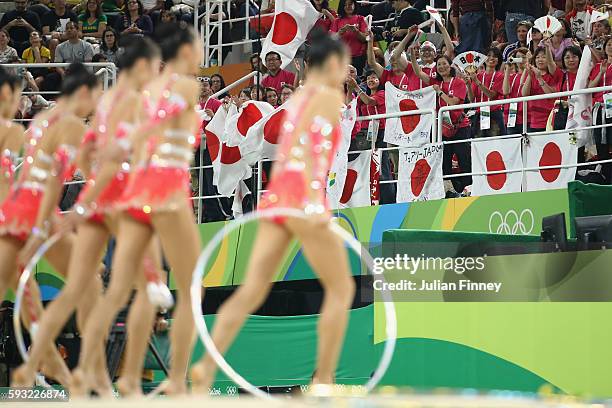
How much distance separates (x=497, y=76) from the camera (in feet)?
52.5

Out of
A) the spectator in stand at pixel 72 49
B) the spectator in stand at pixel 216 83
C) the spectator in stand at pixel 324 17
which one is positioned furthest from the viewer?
the spectator in stand at pixel 72 49

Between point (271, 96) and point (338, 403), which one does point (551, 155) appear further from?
point (338, 403)

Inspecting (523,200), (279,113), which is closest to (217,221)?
(279,113)

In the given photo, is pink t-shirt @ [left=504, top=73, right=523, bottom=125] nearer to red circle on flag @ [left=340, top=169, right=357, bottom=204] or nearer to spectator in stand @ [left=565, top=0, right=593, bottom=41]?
spectator in stand @ [left=565, top=0, right=593, bottom=41]

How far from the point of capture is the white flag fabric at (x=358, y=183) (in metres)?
15.8

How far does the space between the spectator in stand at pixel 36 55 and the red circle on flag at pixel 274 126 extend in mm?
5925

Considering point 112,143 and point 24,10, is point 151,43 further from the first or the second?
point 24,10

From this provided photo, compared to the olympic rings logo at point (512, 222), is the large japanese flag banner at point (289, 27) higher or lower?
higher

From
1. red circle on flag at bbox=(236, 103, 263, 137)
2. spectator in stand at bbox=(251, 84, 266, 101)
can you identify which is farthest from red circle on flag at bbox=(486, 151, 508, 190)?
spectator in stand at bbox=(251, 84, 266, 101)

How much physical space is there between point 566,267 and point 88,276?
5.09 m

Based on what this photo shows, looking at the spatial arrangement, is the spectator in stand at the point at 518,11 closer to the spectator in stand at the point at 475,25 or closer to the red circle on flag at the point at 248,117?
the spectator in stand at the point at 475,25

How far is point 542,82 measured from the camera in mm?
15172

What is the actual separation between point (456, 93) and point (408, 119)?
0.69 m

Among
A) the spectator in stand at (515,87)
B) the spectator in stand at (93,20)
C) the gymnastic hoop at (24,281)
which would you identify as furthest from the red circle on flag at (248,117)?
the gymnastic hoop at (24,281)
